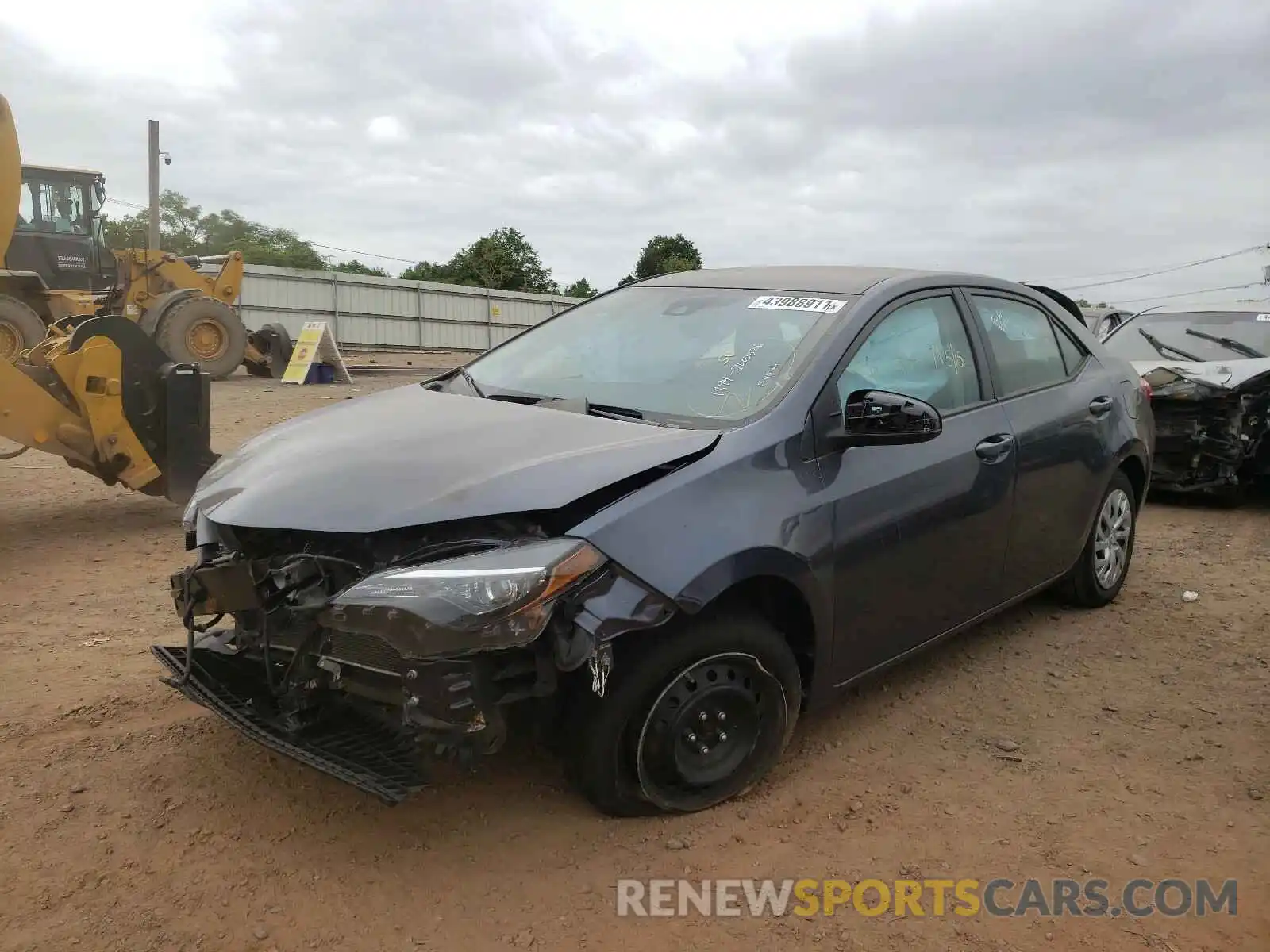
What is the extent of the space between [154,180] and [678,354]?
26.1m

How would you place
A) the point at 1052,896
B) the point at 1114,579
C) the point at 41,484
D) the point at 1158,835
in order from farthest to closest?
the point at 41,484, the point at 1114,579, the point at 1158,835, the point at 1052,896

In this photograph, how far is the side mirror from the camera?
303cm

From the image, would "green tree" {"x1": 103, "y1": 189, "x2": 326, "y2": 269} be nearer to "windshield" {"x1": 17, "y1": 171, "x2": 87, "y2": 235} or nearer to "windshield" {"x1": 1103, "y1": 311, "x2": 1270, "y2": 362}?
"windshield" {"x1": 17, "y1": 171, "x2": 87, "y2": 235}

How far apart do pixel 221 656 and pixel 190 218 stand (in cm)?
6394

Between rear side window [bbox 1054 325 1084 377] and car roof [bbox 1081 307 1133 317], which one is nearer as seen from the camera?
rear side window [bbox 1054 325 1084 377]

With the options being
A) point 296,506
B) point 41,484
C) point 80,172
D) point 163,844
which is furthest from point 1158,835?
point 80,172

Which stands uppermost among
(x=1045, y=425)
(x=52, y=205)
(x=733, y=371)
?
(x=52, y=205)

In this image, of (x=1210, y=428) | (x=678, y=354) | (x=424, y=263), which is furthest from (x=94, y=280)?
(x=424, y=263)

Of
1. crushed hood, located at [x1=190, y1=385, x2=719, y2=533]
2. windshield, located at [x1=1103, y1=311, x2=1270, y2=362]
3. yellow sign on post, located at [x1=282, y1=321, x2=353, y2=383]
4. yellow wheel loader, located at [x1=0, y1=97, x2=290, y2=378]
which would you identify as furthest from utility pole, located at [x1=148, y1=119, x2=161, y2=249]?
crushed hood, located at [x1=190, y1=385, x2=719, y2=533]

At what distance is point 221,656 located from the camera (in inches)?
119

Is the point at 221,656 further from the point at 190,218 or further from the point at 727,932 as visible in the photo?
the point at 190,218

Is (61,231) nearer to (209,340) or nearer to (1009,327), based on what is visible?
(209,340)

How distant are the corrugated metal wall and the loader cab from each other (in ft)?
25.0

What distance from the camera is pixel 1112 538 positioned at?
493cm
